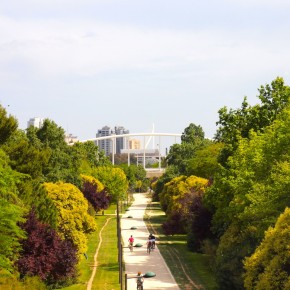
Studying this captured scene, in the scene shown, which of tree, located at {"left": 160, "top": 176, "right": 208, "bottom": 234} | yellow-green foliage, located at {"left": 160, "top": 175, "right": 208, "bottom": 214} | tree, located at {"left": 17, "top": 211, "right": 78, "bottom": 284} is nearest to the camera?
tree, located at {"left": 17, "top": 211, "right": 78, "bottom": 284}

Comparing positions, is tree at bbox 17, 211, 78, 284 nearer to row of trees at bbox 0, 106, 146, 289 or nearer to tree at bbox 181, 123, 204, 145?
row of trees at bbox 0, 106, 146, 289

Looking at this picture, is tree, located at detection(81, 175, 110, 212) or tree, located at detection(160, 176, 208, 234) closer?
tree, located at detection(160, 176, 208, 234)

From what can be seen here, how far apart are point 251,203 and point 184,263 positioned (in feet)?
45.1

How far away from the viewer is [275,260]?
25797 millimetres

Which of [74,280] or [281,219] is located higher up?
[281,219]

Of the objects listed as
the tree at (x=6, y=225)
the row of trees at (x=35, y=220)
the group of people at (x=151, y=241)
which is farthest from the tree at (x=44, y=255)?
the group of people at (x=151, y=241)

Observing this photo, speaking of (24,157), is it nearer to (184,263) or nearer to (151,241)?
(151,241)

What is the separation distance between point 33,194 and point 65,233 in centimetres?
433

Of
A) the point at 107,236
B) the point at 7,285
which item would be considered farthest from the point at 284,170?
the point at 107,236

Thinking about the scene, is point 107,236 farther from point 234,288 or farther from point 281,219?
point 281,219

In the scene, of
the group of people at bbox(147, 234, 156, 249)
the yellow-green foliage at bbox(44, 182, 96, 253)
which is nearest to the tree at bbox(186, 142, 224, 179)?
the group of people at bbox(147, 234, 156, 249)

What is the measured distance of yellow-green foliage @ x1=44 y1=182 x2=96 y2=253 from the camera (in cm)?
5003

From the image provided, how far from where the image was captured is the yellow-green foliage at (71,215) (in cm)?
5003

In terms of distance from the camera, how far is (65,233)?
50.2 m
